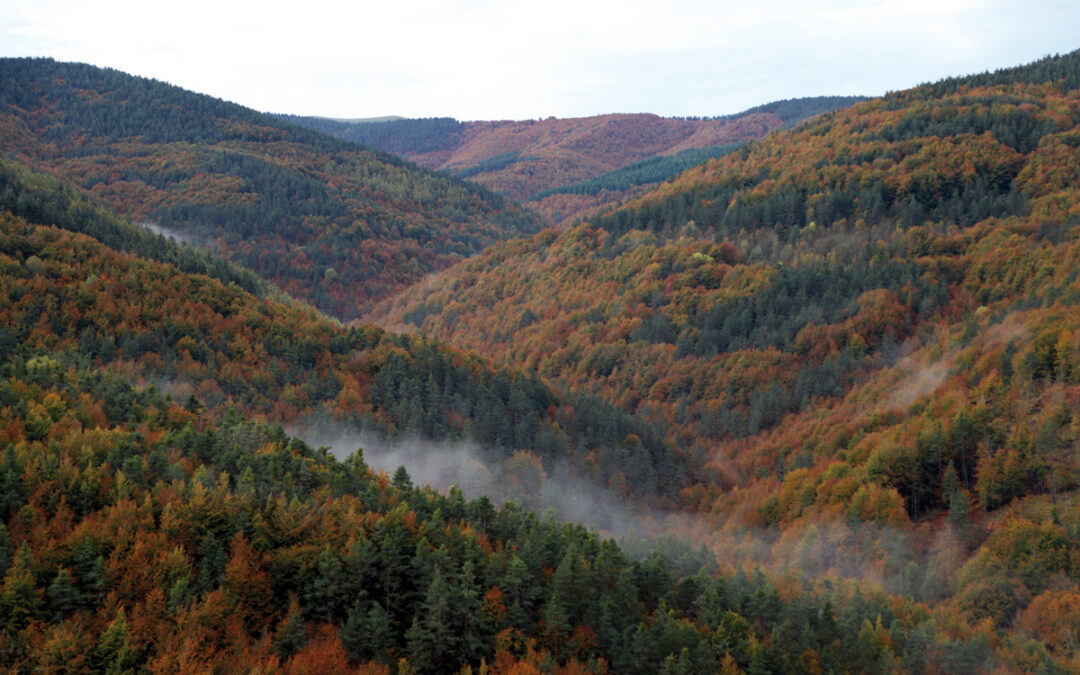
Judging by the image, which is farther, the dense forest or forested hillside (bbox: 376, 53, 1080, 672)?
forested hillside (bbox: 376, 53, 1080, 672)

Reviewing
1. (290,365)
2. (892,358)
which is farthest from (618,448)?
(892,358)

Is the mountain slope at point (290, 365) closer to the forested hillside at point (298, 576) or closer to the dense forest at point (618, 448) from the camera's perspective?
the dense forest at point (618, 448)

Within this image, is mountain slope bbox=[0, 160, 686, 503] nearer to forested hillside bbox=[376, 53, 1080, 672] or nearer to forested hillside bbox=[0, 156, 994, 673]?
forested hillside bbox=[0, 156, 994, 673]

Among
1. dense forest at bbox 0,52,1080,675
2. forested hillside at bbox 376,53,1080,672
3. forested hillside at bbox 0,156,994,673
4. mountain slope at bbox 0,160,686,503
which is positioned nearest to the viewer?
forested hillside at bbox 0,156,994,673

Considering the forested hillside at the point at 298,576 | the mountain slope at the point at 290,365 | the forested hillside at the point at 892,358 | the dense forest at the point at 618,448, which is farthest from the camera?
the mountain slope at the point at 290,365

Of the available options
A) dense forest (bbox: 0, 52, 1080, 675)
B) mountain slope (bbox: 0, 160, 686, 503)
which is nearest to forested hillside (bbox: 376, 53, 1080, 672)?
dense forest (bbox: 0, 52, 1080, 675)

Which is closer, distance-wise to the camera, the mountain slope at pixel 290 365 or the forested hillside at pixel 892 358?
the forested hillside at pixel 892 358

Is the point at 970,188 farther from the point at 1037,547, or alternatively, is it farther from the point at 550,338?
the point at 1037,547

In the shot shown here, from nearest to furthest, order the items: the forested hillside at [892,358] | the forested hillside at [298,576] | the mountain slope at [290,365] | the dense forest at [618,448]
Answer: the forested hillside at [298,576]
the dense forest at [618,448]
the forested hillside at [892,358]
the mountain slope at [290,365]

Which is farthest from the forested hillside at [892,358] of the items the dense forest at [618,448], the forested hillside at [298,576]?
the forested hillside at [298,576]
